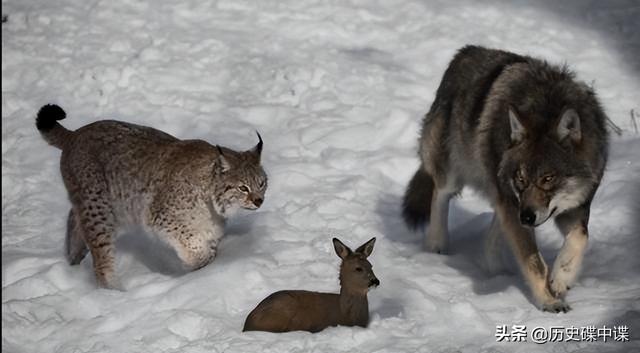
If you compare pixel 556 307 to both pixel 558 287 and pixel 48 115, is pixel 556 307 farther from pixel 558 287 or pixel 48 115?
pixel 48 115

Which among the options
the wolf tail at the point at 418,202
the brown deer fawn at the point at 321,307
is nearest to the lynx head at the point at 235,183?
the brown deer fawn at the point at 321,307

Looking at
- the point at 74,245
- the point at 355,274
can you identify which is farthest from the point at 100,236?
the point at 355,274

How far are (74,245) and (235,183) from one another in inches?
56.7

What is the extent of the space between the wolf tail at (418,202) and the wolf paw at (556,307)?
177 cm

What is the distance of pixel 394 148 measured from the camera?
30.9 ft

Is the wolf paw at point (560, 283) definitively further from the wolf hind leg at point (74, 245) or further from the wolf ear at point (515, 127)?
the wolf hind leg at point (74, 245)

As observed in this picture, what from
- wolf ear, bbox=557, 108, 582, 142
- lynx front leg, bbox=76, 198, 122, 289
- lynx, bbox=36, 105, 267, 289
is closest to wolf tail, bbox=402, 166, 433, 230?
lynx, bbox=36, 105, 267, 289

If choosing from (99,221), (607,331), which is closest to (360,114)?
(99,221)

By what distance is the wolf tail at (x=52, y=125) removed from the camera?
24.7 feet

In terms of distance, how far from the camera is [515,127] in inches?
257

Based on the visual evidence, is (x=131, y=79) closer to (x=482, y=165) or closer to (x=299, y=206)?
(x=299, y=206)

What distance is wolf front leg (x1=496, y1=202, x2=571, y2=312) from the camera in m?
6.52

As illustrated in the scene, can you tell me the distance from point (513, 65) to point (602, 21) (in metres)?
4.71

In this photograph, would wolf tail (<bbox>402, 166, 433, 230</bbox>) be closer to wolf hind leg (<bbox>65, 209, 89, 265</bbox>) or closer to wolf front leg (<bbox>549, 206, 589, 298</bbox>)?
wolf front leg (<bbox>549, 206, 589, 298</bbox>)
